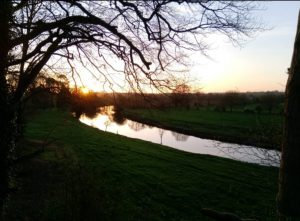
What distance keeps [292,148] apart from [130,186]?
50.2ft

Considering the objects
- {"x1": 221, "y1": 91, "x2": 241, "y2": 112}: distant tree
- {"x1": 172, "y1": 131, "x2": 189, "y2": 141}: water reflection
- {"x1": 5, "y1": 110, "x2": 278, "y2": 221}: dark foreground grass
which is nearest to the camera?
{"x1": 5, "y1": 110, "x2": 278, "y2": 221}: dark foreground grass

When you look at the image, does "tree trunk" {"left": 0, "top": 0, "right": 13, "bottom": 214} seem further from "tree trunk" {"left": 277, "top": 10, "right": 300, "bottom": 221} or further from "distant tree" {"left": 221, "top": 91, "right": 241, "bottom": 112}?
"distant tree" {"left": 221, "top": 91, "right": 241, "bottom": 112}

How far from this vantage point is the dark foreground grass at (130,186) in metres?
10.1

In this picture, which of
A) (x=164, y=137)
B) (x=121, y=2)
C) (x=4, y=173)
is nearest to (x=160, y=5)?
(x=121, y=2)

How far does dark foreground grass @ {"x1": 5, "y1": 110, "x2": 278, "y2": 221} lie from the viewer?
33.0 ft

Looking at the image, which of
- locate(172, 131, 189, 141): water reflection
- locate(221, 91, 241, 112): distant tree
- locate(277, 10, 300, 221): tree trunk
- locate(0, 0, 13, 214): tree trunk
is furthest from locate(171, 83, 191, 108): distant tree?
locate(221, 91, 241, 112): distant tree

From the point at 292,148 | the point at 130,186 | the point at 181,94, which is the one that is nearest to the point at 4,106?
the point at 181,94

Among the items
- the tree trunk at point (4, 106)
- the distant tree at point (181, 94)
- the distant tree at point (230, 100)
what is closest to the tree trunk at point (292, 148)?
the distant tree at point (181, 94)

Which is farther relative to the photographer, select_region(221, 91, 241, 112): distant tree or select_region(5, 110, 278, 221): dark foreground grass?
select_region(221, 91, 241, 112): distant tree

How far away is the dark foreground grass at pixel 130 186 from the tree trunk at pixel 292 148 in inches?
266

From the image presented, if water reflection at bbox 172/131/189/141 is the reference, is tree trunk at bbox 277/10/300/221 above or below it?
above

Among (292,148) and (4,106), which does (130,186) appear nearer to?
(4,106)

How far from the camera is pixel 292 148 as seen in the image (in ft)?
10.0

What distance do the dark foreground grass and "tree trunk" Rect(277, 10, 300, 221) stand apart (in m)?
6.77
